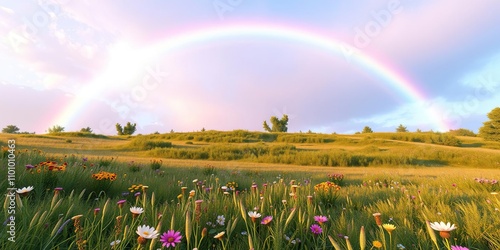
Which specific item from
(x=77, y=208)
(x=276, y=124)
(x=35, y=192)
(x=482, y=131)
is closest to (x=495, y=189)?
(x=77, y=208)

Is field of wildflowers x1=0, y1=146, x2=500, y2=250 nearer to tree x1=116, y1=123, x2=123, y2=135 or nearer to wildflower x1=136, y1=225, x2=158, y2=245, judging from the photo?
wildflower x1=136, y1=225, x2=158, y2=245

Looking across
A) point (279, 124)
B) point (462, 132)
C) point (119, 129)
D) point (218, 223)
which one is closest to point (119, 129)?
point (119, 129)

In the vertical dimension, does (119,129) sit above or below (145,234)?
above

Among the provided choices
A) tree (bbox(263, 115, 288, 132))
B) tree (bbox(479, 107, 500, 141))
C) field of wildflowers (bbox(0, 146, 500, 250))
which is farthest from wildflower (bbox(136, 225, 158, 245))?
tree (bbox(263, 115, 288, 132))

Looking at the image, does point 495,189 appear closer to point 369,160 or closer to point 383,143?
point 369,160

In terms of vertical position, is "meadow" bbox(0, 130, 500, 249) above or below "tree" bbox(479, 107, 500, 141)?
below

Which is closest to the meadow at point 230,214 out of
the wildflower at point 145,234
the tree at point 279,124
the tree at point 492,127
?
the wildflower at point 145,234

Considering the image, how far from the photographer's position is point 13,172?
3.42 meters

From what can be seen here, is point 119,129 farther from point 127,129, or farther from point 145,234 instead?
point 145,234

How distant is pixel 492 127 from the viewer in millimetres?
35250

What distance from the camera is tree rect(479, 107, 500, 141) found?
3431 cm

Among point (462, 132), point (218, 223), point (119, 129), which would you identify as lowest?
point (218, 223)

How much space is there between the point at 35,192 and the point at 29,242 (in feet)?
6.16

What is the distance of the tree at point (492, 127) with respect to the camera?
1351 inches
